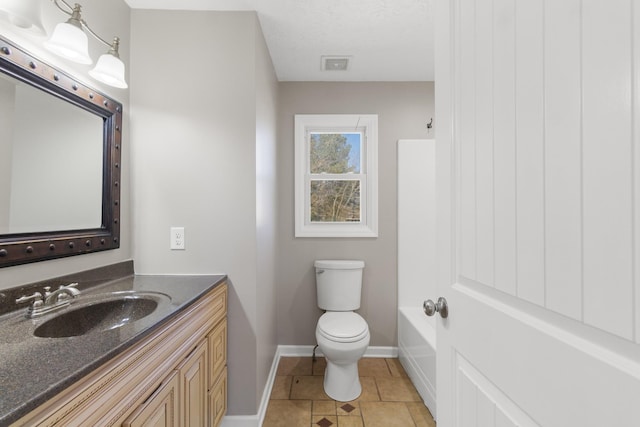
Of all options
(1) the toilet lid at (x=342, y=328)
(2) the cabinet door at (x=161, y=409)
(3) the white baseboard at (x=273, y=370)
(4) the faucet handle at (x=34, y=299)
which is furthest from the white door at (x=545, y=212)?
(4) the faucet handle at (x=34, y=299)

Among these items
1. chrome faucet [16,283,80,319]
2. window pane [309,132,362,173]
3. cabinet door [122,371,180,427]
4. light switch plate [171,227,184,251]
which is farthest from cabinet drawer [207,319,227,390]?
window pane [309,132,362,173]

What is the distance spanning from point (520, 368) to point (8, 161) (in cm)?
162

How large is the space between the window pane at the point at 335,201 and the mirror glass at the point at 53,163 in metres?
1.52

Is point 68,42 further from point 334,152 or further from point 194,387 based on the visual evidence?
point 334,152

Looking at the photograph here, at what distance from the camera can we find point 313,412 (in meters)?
1.83

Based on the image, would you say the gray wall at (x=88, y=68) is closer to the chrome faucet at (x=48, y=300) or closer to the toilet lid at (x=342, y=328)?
the chrome faucet at (x=48, y=300)

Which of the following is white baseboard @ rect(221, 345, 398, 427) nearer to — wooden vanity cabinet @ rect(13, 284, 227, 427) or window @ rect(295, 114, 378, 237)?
wooden vanity cabinet @ rect(13, 284, 227, 427)

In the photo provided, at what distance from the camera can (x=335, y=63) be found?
2.27 meters

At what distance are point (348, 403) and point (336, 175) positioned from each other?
5.74 feet

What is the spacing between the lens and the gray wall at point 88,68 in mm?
1050

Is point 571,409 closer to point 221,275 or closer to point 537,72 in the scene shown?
point 537,72

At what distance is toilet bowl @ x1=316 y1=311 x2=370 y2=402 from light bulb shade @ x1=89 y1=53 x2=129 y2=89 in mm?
1811

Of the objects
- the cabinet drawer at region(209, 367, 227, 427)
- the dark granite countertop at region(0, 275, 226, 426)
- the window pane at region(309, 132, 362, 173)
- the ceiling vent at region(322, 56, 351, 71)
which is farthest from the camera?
the window pane at region(309, 132, 362, 173)

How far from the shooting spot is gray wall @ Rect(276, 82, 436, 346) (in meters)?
2.55
